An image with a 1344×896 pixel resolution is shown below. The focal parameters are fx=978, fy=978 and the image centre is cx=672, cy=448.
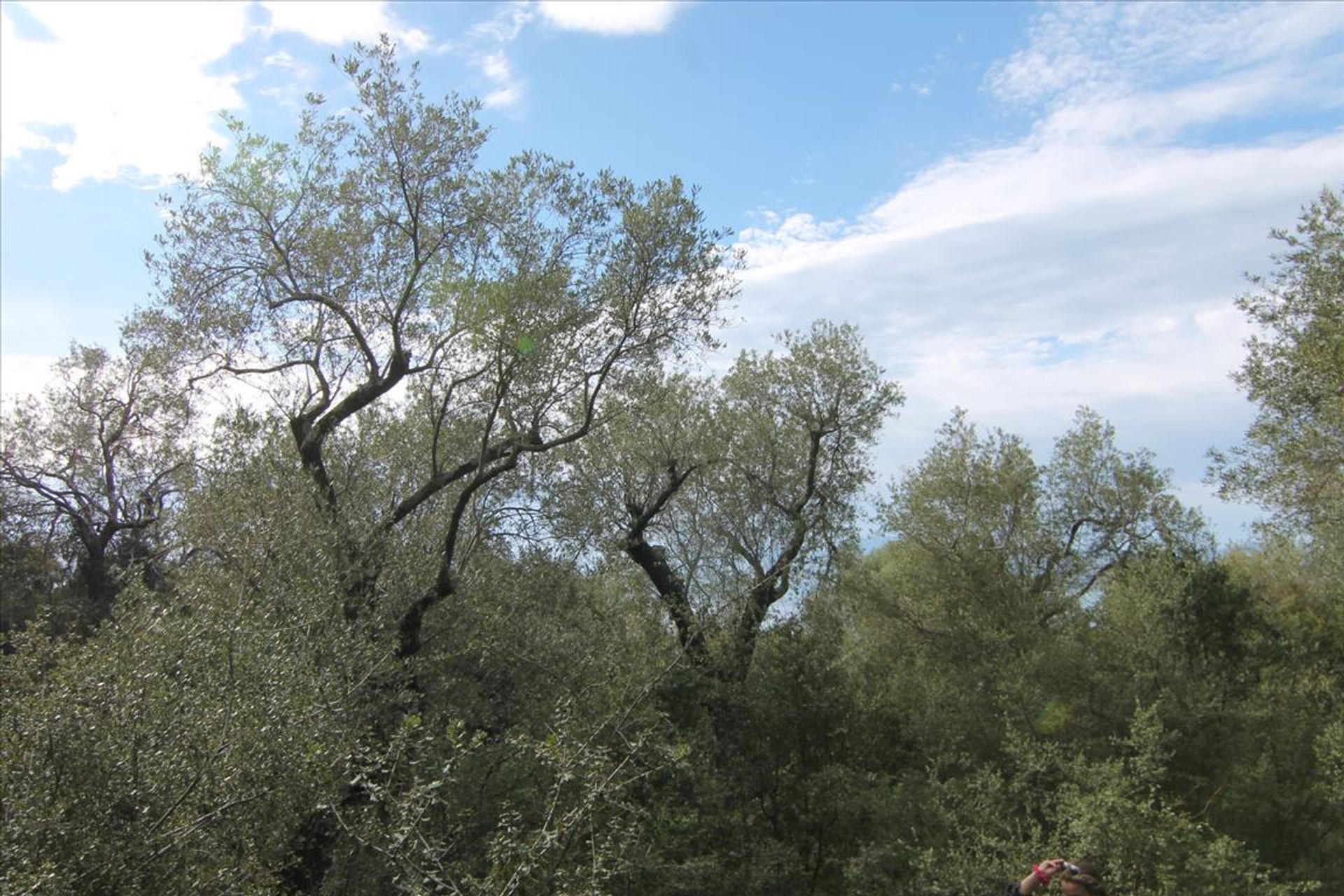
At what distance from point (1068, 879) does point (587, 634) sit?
29.5ft

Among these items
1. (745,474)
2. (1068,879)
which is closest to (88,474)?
(745,474)

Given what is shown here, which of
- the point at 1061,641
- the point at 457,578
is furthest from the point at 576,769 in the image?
the point at 1061,641

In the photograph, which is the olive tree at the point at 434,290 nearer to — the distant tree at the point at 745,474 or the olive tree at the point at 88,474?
the distant tree at the point at 745,474

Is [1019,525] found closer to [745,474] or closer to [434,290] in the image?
[745,474]

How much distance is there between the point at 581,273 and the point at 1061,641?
39.1ft

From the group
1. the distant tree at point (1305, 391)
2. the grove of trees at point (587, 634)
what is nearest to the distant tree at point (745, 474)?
A: the grove of trees at point (587, 634)

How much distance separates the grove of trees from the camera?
295 inches

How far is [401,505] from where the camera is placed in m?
13.7

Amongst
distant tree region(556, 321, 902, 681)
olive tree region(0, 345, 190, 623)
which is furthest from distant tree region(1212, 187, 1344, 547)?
olive tree region(0, 345, 190, 623)

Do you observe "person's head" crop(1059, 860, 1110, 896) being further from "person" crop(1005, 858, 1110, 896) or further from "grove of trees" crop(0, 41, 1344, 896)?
"grove of trees" crop(0, 41, 1344, 896)

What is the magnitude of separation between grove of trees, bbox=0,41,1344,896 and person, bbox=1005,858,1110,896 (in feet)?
10.1

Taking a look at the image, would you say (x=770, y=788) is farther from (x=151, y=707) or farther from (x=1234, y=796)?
(x=151, y=707)

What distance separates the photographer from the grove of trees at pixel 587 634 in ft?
24.6

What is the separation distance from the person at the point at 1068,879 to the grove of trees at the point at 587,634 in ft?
10.1
